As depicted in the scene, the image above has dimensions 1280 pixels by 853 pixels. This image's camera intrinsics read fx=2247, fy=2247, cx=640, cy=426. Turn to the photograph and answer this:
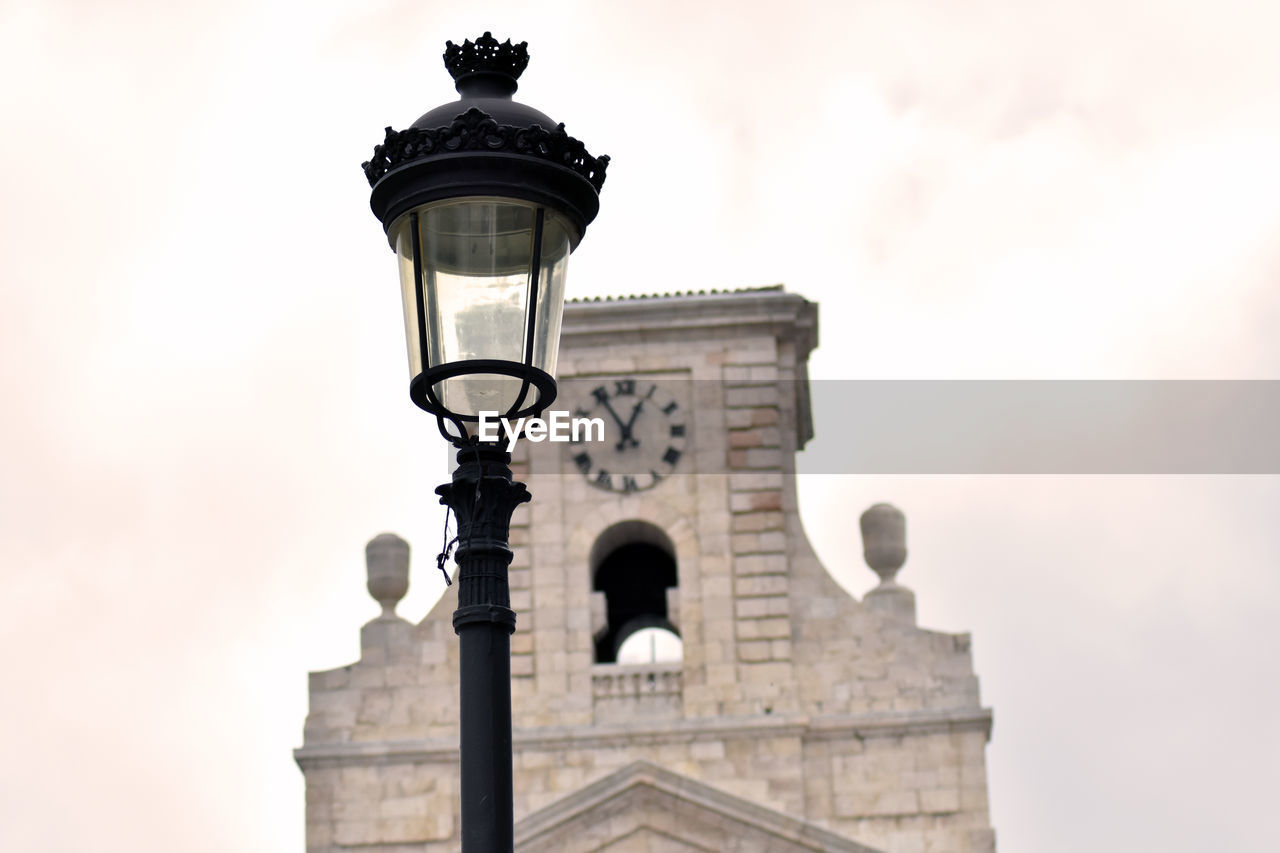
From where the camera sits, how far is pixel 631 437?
26594 mm

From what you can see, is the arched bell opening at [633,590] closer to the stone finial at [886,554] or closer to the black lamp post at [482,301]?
the stone finial at [886,554]

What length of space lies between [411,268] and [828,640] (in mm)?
19528

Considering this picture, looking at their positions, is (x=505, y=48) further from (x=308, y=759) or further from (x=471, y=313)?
(x=308, y=759)

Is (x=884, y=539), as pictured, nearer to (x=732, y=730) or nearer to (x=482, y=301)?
(x=732, y=730)

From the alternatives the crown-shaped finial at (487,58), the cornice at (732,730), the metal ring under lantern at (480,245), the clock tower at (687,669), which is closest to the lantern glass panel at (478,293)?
the metal ring under lantern at (480,245)

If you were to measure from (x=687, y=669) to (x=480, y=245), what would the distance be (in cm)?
1923

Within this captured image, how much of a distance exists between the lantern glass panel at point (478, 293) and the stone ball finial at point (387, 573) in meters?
20.0

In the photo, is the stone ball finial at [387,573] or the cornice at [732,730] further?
the stone ball finial at [387,573]

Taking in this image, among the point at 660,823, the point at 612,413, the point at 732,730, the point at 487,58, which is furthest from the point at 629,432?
the point at 487,58

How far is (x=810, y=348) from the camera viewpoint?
27.4 m

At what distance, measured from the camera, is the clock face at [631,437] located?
26516 mm

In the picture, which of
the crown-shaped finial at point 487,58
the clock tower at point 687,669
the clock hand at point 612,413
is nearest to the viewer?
the crown-shaped finial at point 487,58

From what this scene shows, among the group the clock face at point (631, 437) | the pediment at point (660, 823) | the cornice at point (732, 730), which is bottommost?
the pediment at point (660, 823)

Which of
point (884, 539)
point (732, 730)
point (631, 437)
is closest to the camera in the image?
point (732, 730)
